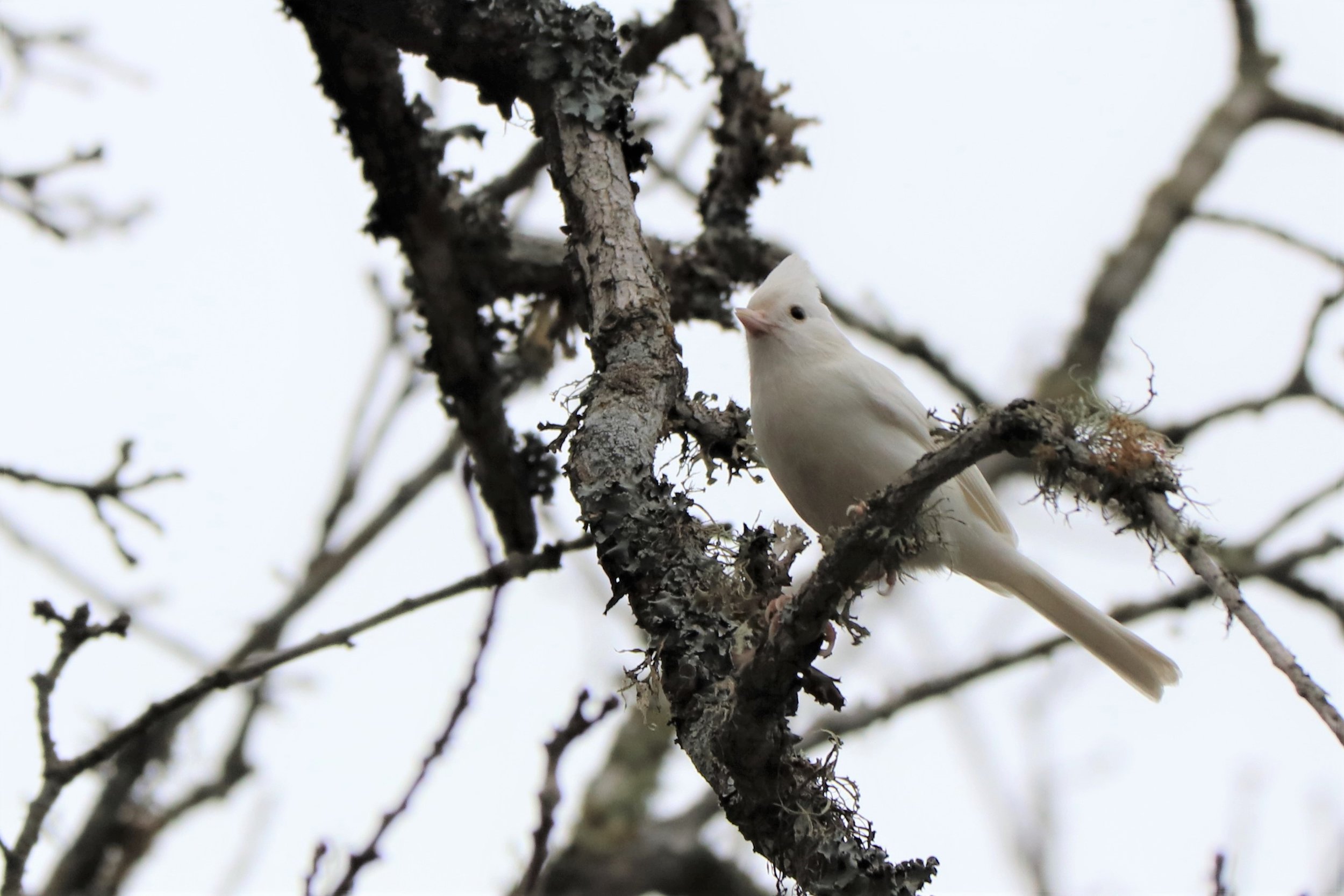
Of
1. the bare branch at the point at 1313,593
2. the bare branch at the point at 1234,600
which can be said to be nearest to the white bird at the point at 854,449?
the bare branch at the point at 1234,600

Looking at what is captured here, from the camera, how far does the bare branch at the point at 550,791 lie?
120 inches

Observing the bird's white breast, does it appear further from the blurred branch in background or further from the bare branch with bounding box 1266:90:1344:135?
the bare branch with bounding box 1266:90:1344:135

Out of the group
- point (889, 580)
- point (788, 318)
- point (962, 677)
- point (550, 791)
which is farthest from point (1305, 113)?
point (550, 791)

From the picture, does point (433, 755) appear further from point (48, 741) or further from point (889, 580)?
point (889, 580)

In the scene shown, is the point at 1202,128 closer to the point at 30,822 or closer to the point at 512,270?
the point at 512,270

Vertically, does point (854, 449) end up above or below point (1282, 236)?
below

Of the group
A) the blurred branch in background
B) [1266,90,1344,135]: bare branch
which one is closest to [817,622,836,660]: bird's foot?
the blurred branch in background

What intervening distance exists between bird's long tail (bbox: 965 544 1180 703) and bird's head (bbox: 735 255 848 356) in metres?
0.92

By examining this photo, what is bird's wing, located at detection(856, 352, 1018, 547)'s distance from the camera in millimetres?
3748

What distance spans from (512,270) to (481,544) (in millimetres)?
925

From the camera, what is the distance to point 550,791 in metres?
3.10

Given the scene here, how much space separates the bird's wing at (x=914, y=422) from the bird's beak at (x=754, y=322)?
339 mm

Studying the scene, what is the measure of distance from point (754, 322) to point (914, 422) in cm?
63

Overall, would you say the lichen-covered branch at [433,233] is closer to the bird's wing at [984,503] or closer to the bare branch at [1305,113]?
the bird's wing at [984,503]
